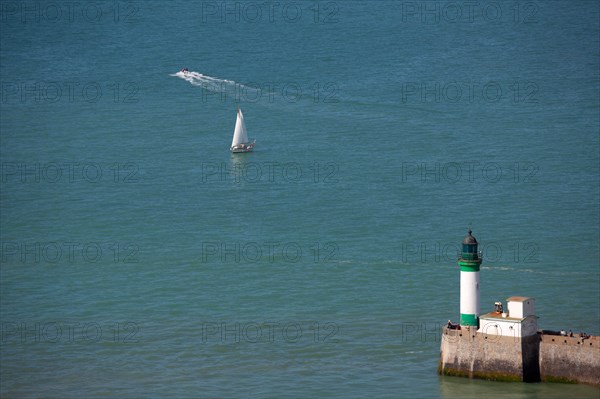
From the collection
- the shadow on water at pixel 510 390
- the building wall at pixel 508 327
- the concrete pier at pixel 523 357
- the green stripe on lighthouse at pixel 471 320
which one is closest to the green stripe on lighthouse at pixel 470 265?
the green stripe on lighthouse at pixel 471 320

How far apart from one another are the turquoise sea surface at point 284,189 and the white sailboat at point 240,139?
4.25 feet

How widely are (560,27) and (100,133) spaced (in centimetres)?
4415

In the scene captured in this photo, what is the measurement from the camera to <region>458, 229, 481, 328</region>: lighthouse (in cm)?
7725

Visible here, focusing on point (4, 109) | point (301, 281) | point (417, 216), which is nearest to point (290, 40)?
point (4, 109)

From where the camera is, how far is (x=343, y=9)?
14900 cm


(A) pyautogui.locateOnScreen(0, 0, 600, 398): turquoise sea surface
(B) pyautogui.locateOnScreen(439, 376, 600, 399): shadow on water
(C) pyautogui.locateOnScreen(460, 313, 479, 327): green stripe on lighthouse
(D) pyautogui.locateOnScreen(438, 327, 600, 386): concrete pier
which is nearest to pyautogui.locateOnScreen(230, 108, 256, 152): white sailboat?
(A) pyautogui.locateOnScreen(0, 0, 600, 398): turquoise sea surface

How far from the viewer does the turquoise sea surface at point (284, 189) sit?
279 feet

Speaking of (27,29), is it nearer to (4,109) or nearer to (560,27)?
(4,109)

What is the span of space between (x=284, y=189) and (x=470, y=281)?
41.7 meters

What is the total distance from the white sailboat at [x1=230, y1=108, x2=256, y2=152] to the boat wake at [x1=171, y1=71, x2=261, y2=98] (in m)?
10.4

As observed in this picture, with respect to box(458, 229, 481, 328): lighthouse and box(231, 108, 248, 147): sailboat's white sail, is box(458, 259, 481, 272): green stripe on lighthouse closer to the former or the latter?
box(458, 229, 481, 328): lighthouse

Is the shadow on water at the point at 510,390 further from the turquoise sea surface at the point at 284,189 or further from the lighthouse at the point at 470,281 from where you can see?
the lighthouse at the point at 470,281

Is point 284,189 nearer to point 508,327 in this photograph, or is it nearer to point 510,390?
point 508,327

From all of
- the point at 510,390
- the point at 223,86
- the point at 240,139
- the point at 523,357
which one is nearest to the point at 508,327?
the point at 523,357
